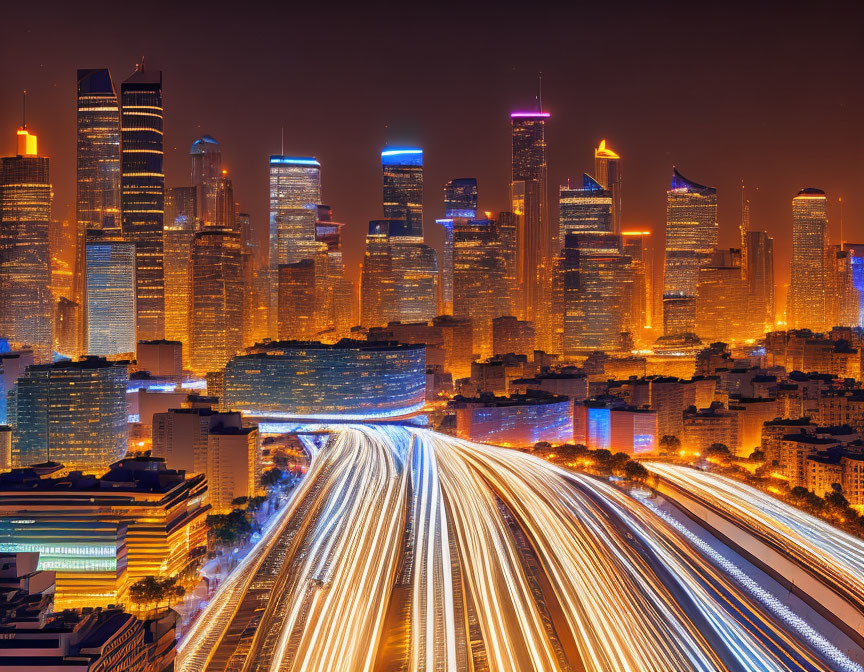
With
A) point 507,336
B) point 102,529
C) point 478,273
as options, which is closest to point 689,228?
point 478,273

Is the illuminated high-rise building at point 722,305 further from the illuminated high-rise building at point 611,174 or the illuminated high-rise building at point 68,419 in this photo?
the illuminated high-rise building at point 68,419

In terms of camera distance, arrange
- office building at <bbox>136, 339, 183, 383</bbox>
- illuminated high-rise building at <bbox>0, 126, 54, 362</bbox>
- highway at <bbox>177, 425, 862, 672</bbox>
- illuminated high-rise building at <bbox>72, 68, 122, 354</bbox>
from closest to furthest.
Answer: highway at <bbox>177, 425, 862, 672</bbox> → office building at <bbox>136, 339, 183, 383</bbox> → illuminated high-rise building at <bbox>0, 126, 54, 362</bbox> → illuminated high-rise building at <bbox>72, 68, 122, 354</bbox>

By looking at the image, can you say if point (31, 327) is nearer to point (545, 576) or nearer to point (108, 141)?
point (108, 141)

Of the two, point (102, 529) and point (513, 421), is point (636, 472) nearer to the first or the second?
point (513, 421)

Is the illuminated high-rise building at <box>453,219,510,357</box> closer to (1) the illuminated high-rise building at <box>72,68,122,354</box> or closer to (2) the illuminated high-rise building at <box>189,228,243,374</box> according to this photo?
(2) the illuminated high-rise building at <box>189,228,243,374</box>

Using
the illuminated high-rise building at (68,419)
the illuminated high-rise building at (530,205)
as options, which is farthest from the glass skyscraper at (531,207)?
the illuminated high-rise building at (68,419)

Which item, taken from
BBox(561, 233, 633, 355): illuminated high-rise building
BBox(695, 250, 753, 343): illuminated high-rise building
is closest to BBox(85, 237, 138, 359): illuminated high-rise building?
BBox(561, 233, 633, 355): illuminated high-rise building
